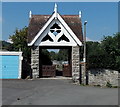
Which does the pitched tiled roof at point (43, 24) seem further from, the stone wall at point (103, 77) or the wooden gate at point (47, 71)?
the stone wall at point (103, 77)

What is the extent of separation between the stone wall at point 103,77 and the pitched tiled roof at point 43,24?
5.30 m

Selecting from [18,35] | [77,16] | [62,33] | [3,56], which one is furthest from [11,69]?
[18,35]

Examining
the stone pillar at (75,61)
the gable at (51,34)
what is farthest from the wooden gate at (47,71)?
the gable at (51,34)

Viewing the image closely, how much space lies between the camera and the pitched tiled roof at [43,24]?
27062mm

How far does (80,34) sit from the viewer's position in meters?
27.5

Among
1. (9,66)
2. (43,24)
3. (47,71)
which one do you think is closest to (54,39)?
(43,24)

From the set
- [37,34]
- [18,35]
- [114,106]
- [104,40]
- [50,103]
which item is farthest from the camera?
[18,35]

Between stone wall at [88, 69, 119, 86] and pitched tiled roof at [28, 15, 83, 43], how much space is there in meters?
5.30

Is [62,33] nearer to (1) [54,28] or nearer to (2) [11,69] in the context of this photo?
(1) [54,28]

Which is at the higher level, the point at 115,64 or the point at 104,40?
the point at 104,40

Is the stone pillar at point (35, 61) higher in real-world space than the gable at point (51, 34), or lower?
lower

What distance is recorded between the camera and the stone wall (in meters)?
21.9

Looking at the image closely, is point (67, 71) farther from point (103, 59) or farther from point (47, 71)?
point (103, 59)

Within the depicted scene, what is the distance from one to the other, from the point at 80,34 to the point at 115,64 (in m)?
5.13
